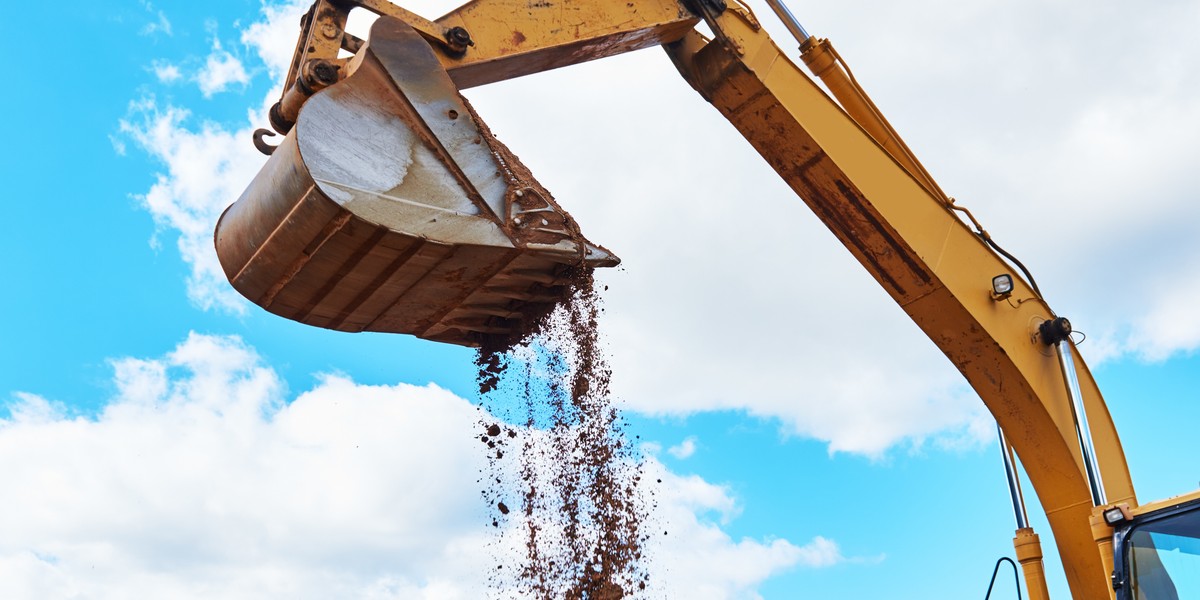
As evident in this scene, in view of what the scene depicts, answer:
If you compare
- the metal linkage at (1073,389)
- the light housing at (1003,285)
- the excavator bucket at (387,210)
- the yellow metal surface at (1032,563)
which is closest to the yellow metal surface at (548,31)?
the excavator bucket at (387,210)

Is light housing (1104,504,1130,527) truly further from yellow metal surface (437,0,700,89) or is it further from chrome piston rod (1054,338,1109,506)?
yellow metal surface (437,0,700,89)

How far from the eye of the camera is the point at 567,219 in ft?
15.7

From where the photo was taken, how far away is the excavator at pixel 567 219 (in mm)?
4090

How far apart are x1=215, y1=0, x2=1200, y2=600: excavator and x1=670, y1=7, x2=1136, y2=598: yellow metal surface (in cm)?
1

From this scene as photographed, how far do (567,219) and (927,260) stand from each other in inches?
70.6

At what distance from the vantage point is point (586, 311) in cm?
531

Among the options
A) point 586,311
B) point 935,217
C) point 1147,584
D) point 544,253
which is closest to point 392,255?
point 544,253

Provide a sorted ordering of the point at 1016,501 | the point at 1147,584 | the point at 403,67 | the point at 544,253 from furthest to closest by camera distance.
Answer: the point at 1016,501 < the point at 544,253 < the point at 403,67 < the point at 1147,584

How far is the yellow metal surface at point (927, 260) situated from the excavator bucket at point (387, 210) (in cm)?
124

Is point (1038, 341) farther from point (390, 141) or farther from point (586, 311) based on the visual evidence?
point (390, 141)

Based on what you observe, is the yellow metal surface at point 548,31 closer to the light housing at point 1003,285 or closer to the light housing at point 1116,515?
the light housing at point 1003,285

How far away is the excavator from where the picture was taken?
4.09 m

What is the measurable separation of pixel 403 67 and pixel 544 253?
3.28 ft

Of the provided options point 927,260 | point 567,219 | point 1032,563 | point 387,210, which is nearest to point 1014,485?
point 1032,563
